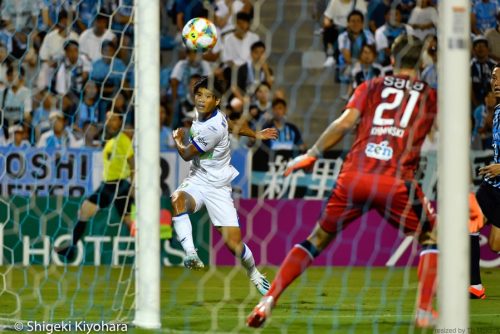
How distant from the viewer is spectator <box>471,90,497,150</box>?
12201mm

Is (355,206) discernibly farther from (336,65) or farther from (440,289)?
(336,65)

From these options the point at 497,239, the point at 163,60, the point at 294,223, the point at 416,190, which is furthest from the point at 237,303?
the point at 163,60

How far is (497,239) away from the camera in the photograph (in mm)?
8734

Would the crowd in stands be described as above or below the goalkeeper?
above

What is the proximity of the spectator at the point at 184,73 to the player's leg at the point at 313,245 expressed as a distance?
6364 millimetres

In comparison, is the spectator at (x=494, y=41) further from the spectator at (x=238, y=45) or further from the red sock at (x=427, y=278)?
the red sock at (x=427, y=278)

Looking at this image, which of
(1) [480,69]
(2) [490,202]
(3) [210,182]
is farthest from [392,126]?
(1) [480,69]

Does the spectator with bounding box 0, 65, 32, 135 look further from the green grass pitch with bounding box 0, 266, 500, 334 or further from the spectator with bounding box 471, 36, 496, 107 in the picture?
the spectator with bounding box 471, 36, 496, 107

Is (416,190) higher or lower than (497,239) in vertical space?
higher

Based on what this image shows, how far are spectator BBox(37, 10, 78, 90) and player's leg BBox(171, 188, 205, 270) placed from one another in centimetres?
436

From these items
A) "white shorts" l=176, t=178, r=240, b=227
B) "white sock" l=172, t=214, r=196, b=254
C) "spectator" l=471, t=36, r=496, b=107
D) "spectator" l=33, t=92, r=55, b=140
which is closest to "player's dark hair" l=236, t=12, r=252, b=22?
"spectator" l=33, t=92, r=55, b=140

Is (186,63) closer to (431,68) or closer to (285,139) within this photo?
(285,139)

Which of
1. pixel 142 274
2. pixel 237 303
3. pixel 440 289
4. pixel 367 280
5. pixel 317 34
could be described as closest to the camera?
pixel 440 289

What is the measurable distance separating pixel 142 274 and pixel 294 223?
6.32 metres
